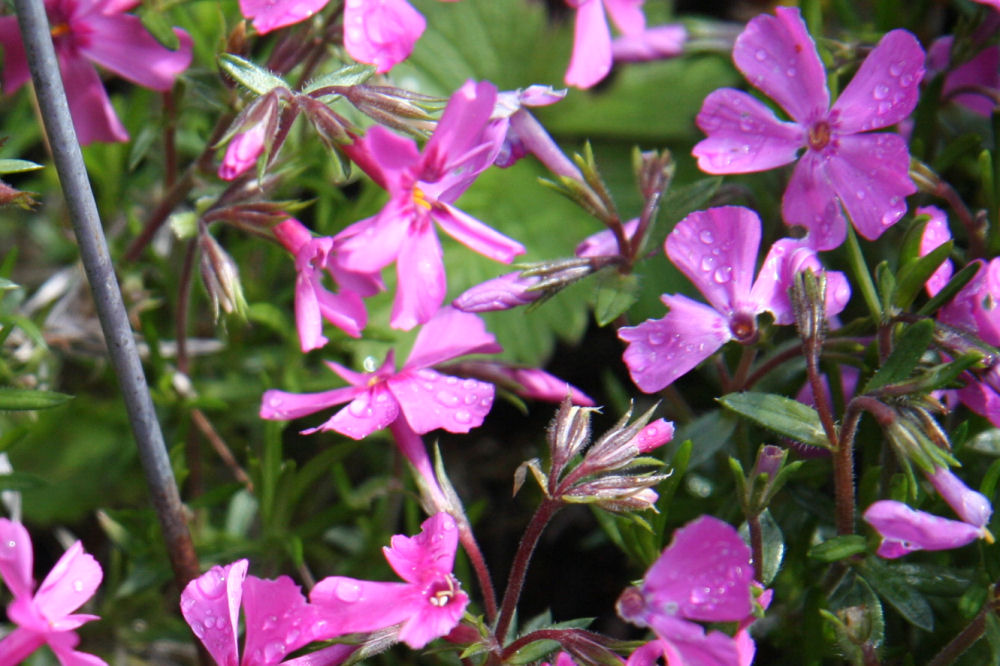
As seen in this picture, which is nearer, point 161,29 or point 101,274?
point 101,274

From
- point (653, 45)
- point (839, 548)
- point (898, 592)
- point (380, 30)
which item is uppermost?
point (380, 30)

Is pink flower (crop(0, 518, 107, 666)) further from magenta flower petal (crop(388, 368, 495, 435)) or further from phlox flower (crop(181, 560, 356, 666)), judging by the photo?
magenta flower petal (crop(388, 368, 495, 435))

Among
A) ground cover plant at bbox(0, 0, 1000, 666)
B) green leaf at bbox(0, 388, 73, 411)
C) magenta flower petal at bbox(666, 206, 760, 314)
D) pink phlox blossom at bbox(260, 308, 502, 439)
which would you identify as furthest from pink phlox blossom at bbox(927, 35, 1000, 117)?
green leaf at bbox(0, 388, 73, 411)

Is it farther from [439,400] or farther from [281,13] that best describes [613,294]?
[281,13]

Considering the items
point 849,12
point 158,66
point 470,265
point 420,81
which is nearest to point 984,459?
point 849,12

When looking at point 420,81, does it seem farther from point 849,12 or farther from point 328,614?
point 328,614

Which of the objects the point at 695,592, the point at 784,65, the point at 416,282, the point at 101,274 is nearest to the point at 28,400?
the point at 101,274
